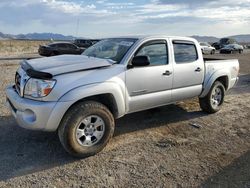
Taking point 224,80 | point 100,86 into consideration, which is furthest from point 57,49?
point 100,86

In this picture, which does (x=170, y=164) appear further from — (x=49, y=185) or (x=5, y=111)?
(x=5, y=111)

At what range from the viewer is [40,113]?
424 centimetres

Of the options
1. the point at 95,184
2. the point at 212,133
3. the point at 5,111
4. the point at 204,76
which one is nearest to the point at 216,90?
the point at 204,76

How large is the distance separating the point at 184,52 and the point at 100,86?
2.40 metres

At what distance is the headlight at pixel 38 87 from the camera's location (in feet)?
14.0

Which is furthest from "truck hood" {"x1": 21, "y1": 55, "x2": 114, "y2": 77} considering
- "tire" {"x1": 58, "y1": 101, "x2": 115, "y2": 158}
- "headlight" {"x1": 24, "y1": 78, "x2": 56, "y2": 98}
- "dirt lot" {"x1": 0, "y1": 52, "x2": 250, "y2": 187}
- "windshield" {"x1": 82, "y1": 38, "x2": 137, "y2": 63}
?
"dirt lot" {"x1": 0, "y1": 52, "x2": 250, "y2": 187}

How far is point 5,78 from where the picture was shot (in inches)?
462

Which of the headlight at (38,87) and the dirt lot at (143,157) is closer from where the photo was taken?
the dirt lot at (143,157)

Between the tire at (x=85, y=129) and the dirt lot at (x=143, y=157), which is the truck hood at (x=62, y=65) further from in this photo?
the dirt lot at (x=143, y=157)

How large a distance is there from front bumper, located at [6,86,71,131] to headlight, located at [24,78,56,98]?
0.11 m

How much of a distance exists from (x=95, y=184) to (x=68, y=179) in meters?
0.38

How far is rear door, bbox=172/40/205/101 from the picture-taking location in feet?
19.6

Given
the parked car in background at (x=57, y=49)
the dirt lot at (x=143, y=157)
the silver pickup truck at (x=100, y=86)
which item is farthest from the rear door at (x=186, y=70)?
the parked car in background at (x=57, y=49)

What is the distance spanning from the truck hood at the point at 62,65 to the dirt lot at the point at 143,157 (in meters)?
1.30
